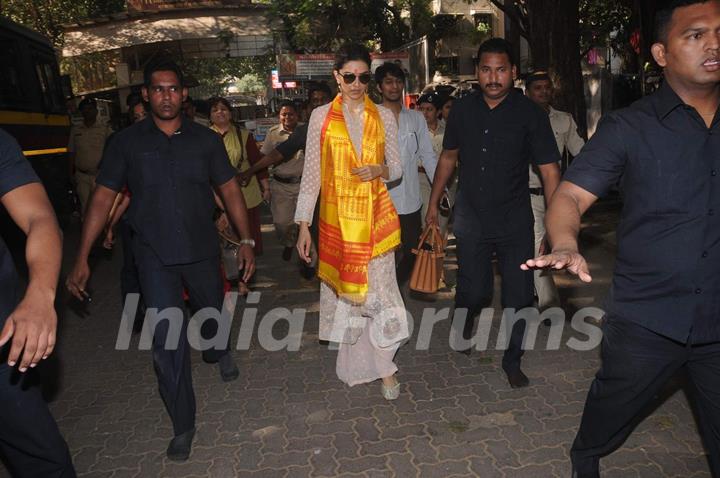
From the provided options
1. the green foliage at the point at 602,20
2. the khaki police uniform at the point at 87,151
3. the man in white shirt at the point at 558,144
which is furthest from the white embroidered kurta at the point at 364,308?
the green foliage at the point at 602,20

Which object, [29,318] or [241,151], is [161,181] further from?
[241,151]

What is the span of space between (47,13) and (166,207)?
77.5 feet

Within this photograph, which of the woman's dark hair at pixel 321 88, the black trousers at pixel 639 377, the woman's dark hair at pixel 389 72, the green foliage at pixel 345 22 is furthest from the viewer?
the green foliage at pixel 345 22

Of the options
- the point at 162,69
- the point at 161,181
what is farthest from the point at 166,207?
the point at 162,69

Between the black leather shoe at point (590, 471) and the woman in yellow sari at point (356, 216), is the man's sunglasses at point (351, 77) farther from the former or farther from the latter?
the black leather shoe at point (590, 471)

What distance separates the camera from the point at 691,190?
2.30 metres

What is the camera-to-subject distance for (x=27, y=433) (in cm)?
238

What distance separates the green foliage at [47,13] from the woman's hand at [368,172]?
20.9 metres

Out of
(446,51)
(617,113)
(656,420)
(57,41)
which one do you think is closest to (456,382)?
A: (656,420)

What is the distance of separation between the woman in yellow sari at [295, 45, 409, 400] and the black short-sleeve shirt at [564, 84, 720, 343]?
173cm

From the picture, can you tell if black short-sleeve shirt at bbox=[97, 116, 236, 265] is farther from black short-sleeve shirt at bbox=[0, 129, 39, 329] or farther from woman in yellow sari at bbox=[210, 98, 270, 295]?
woman in yellow sari at bbox=[210, 98, 270, 295]

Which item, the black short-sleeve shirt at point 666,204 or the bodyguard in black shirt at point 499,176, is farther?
the bodyguard in black shirt at point 499,176

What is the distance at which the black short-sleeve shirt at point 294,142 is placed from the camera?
4.97 metres

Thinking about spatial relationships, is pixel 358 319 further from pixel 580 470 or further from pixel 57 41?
pixel 57 41
